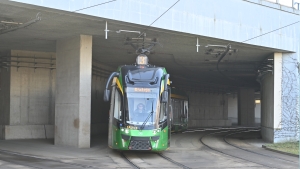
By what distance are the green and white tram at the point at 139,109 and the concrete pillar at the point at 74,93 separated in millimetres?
3176

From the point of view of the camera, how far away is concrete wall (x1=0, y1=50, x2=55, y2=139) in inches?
1034

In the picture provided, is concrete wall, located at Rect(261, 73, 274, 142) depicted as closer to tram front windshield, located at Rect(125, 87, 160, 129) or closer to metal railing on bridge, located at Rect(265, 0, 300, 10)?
metal railing on bridge, located at Rect(265, 0, 300, 10)

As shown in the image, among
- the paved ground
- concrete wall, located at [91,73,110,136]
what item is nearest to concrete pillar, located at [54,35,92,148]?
the paved ground

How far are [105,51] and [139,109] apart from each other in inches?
390

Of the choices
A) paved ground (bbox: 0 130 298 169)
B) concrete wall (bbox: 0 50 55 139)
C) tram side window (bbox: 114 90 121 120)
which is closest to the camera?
paved ground (bbox: 0 130 298 169)

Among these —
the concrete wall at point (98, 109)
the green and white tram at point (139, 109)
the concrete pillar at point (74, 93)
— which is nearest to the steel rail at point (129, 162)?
the green and white tram at point (139, 109)

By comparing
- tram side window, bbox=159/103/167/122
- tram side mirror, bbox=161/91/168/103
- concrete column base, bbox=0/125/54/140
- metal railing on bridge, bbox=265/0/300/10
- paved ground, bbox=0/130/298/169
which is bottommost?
paved ground, bbox=0/130/298/169

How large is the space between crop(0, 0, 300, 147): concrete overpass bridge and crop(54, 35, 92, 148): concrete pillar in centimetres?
4

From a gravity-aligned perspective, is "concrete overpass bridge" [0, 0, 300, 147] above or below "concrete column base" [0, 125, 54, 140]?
above

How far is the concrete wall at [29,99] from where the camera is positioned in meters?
26.3

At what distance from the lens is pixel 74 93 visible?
21.4 metres

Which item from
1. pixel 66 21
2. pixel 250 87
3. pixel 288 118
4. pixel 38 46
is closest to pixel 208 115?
pixel 250 87

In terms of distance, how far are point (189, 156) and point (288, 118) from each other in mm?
8525

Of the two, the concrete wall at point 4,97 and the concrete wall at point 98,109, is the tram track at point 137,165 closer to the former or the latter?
the concrete wall at point 4,97
